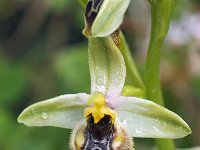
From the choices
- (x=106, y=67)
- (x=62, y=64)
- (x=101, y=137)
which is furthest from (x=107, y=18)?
(x=62, y=64)

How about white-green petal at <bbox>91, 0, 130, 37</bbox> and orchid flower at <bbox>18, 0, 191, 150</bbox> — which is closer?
white-green petal at <bbox>91, 0, 130, 37</bbox>

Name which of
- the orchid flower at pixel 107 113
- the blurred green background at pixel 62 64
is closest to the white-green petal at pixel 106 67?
the orchid flower at pixel 107 113

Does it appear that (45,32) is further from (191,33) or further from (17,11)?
(191,33)

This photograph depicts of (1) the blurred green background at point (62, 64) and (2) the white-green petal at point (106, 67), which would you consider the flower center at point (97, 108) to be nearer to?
(2) the white-green petal at point (106, 67)

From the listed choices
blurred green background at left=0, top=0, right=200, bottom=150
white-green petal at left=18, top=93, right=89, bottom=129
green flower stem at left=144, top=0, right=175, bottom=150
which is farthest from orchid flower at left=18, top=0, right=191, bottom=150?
blurred green background at left=0, top=0, right=200, bottom=150

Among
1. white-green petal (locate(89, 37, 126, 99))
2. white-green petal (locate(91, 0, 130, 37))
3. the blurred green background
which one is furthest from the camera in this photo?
the blurred green background

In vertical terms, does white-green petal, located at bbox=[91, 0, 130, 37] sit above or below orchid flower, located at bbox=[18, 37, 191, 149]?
above

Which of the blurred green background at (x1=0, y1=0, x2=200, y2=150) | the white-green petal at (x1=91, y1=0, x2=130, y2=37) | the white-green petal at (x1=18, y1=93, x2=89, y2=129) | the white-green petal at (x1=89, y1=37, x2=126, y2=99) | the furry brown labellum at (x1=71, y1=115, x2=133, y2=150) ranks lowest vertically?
the blurred green background at (x1=0, y1=0, x2=200, y2=150)

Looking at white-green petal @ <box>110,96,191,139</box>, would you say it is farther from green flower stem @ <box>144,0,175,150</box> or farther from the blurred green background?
the blurred green background
